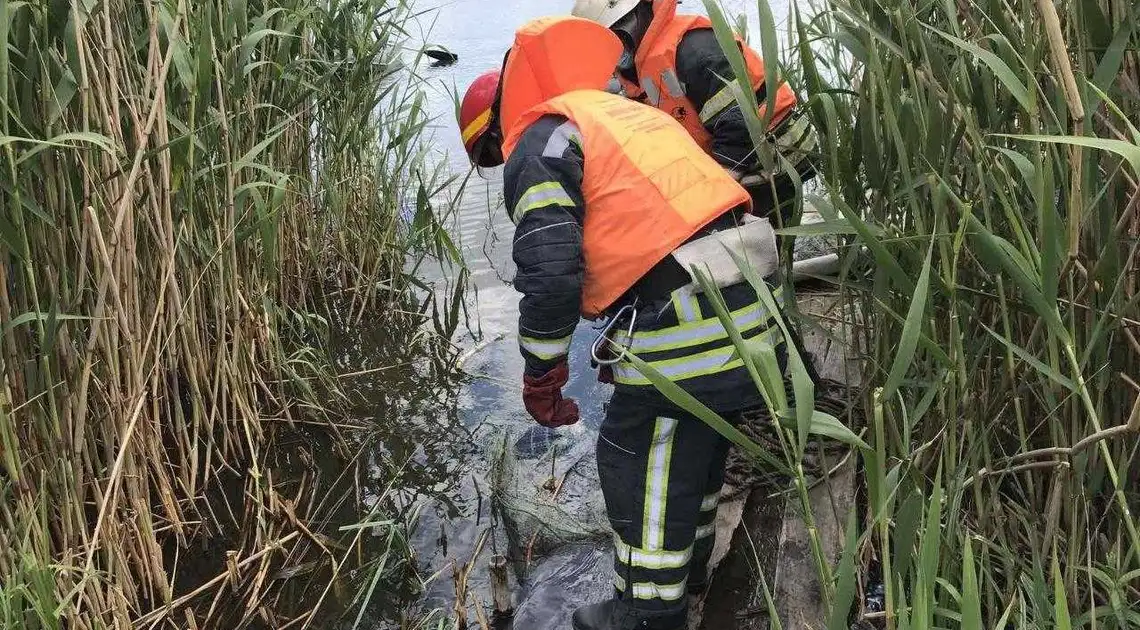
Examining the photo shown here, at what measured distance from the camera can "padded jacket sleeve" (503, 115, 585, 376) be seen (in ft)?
6.79

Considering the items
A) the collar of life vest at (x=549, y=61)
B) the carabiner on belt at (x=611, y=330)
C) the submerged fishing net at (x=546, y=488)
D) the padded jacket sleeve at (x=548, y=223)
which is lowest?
the submerged fishing net at (x=546, y=488)

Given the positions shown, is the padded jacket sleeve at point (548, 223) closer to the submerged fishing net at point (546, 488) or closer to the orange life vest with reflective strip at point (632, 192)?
the orange life vest with reflective strip at point (632, 192)

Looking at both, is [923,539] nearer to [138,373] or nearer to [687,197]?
[687,197]

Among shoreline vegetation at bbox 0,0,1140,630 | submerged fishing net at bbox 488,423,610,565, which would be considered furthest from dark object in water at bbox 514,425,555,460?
shoreline vegetation at bbox 0,0,1140,630

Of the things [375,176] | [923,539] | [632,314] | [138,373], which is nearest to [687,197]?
[632,314]

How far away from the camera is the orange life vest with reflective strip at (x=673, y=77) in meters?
3.03

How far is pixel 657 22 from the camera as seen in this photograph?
3043 mm

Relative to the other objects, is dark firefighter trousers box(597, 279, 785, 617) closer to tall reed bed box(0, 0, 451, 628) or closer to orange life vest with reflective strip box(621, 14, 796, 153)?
tall reed bed box(0, 0, 451, 628)

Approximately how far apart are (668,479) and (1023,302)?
36.5 inches

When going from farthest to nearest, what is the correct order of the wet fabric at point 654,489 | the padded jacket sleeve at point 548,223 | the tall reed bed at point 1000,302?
the wet fabric at point 654,489 < the padded jacket sleeve at point 548,223 < the tall reed bed at point 1000,302

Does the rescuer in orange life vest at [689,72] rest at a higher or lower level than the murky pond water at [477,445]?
higher

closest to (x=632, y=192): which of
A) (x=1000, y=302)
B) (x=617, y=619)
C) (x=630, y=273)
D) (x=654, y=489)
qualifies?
(x=630, y=273)

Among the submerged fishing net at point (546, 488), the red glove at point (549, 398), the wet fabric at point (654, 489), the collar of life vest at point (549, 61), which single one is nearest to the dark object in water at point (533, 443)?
the submerged fishing net at point (546, 488)

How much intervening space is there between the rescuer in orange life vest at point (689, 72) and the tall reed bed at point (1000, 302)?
1.03 m
